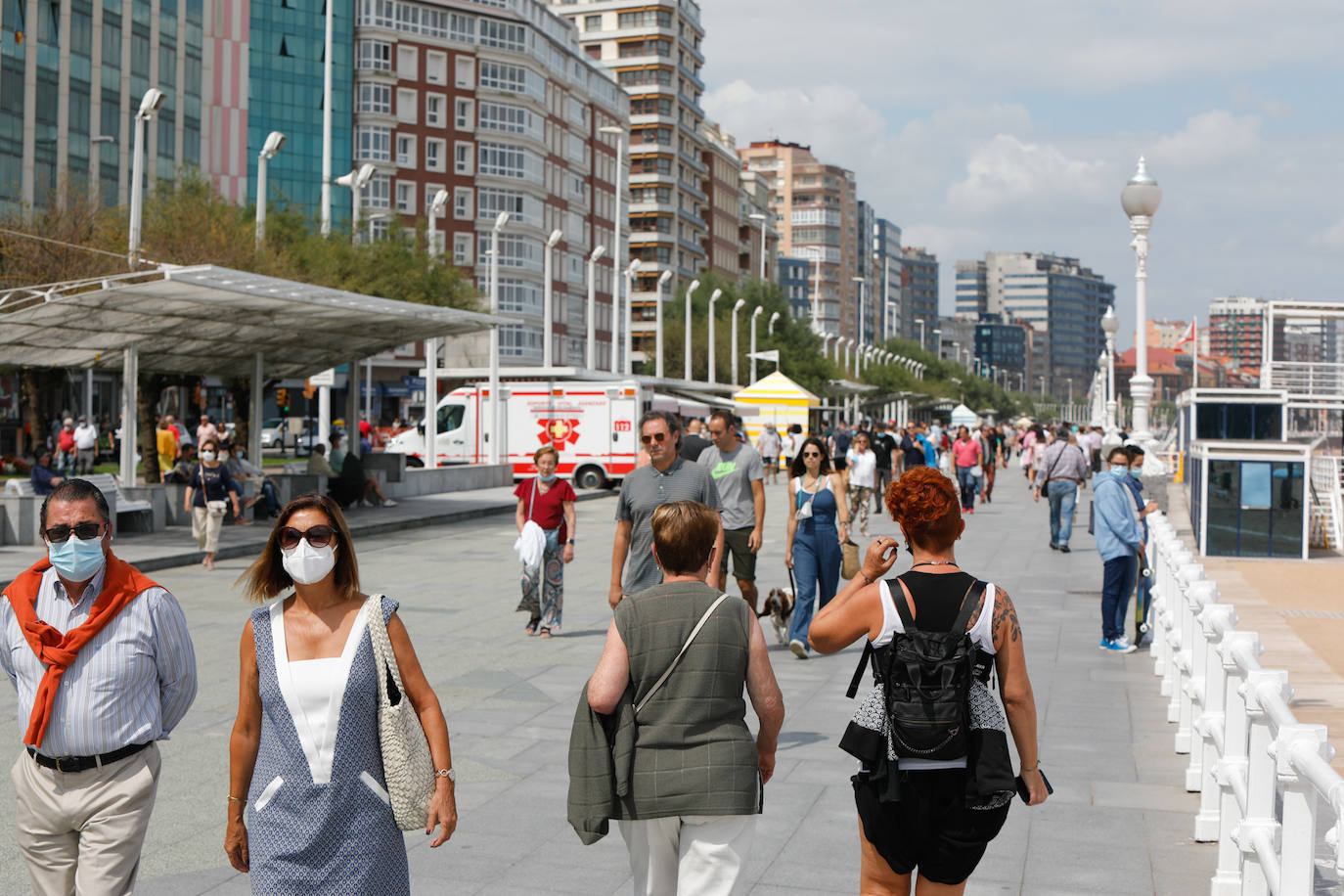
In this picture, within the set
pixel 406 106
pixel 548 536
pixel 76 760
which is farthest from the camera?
pixel 406 106

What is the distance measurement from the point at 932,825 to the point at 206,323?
19655 mm

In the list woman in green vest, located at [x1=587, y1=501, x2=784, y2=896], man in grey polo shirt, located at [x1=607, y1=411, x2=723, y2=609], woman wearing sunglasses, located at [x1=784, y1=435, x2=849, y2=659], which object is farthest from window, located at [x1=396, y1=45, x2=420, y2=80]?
woman in green vest, located at [x1=587, y1=501, x2=784, y2=896]

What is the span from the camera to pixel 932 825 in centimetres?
409

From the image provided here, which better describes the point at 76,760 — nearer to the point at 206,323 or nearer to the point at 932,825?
the point at 932,825

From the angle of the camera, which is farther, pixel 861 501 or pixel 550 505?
pixel 861 501

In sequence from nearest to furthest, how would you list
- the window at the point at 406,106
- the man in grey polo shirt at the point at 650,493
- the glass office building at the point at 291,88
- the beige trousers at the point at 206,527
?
1. the man in grey polo shirt at the point at 650,493
2. the beige trousers at the point at 206,527
3. the glass office building at the point at 291,88
4. the window at the point at 406,106

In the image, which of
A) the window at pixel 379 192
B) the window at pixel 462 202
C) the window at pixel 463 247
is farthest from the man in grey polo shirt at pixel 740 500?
the window at pixel 462 202

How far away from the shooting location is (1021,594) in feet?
50.9

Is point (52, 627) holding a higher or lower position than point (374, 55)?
lower

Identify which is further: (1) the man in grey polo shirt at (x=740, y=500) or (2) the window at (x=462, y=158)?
(2) the window at (x=462, y=158)

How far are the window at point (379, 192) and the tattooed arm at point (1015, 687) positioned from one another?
80887 millimetres

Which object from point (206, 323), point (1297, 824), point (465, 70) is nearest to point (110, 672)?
point (1297, 824)

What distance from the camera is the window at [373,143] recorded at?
83.8m

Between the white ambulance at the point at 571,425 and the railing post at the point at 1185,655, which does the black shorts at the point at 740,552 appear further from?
the white ambulance at the point at 571,425
